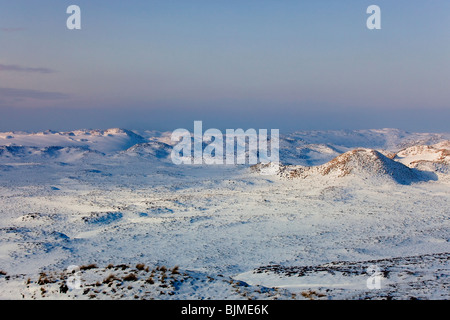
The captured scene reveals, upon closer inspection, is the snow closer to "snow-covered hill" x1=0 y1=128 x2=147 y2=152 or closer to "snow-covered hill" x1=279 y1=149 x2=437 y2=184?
"snow-covered hill" x1=279 y1=149 x2=437 y2=184

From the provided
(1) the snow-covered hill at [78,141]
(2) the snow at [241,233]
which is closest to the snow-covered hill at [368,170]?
(2) the snow at [241,233]

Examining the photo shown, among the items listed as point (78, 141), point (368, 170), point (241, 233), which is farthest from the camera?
point (78, 141)

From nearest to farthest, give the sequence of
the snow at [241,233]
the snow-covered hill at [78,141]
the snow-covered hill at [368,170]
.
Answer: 1. the snow at [241,233]
2. the snow-covered hill at [368,170]
3. the snow-covered hill at [78,141]

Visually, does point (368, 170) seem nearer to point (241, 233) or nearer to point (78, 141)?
point (241, 233)

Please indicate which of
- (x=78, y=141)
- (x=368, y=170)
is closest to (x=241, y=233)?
(x=368, y=170)

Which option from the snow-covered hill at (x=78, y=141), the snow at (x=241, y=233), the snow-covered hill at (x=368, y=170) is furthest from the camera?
the snow-covered hill at (x=78, y=141)

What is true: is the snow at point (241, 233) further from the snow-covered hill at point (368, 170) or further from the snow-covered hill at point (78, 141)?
the snow-covered hill at point (78, 141)

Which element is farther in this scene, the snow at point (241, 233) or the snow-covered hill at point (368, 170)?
the snow-covered hill at point (368, 170)
